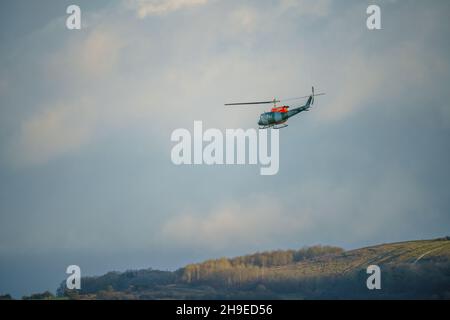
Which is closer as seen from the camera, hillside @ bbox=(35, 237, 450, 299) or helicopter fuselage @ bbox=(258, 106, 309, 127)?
helicopter fuselage @ bbox=(258, 106, 309, 127)

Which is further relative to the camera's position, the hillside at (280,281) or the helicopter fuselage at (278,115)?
the hillside at (280,281)

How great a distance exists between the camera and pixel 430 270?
195875mm

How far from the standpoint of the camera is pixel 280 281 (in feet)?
622

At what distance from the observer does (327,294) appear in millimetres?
187000

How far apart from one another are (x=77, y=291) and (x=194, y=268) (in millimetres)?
27264

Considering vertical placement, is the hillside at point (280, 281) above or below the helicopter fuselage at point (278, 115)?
below

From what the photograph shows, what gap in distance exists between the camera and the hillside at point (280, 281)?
605 ft

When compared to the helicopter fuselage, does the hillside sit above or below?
below

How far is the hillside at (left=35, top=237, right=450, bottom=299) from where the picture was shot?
7259 inches
